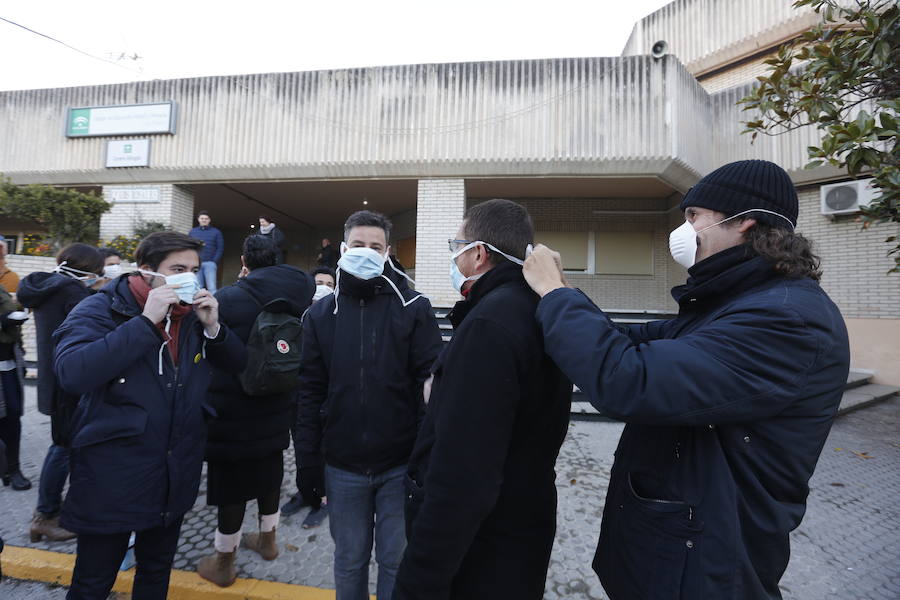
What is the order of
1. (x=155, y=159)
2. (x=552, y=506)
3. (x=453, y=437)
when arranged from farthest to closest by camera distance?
(x=155, y=159), (x=552, y=506), (x=453, y=437)

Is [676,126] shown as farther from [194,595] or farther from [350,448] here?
[194,595]

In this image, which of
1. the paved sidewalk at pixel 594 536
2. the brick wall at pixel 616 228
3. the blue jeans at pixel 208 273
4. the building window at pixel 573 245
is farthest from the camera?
the building window at pixel 573 245

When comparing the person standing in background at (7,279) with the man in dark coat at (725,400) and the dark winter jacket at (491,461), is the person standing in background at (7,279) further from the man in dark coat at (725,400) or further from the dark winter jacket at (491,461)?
the man in dark coat at (725,400)

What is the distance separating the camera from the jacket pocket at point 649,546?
1179 mm

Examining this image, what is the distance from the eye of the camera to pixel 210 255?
375 inches

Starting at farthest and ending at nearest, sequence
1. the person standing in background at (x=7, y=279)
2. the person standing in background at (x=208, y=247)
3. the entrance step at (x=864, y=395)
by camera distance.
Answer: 1. the person standing in background at (x=208, y=247)
2. the entrance step at (x=864, y=395)
3. the person standing in background at (x=7, y=279)

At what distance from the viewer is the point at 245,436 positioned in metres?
2.61

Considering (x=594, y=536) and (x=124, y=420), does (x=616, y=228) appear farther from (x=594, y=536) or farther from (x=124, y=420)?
(x=124, y=420)

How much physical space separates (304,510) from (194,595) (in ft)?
3.35

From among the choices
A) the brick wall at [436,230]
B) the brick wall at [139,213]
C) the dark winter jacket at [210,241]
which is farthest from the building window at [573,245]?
the brick wall at [139,213]

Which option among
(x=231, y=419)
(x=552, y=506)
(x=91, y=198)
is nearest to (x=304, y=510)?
(x=231, y=419)

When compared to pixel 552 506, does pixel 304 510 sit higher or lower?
lower

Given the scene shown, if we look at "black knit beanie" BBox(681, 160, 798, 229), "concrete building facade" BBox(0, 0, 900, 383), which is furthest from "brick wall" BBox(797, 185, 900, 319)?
"black knit beanie" BBox(681, 160, 798, 229)

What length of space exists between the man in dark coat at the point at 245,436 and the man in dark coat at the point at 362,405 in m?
0.62
